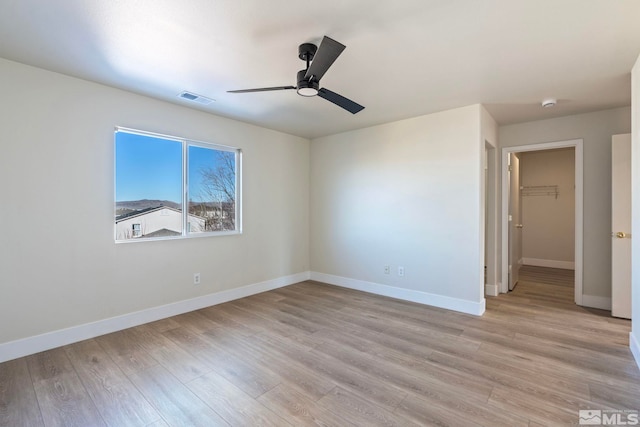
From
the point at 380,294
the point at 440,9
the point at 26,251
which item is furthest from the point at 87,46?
the point at 380,294

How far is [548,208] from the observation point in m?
6.35

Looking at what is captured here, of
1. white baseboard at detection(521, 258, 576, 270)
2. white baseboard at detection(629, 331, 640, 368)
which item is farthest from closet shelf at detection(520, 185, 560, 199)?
white baseboard at detection(629, 331, 640, 368)

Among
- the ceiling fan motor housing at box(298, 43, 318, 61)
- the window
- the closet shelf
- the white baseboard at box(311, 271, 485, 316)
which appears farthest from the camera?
the closet shelf

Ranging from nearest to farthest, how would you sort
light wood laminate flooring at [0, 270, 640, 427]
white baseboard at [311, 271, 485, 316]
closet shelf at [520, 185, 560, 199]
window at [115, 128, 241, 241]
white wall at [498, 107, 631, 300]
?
1. light wood laminate flooring at [0, 270, 640, 427]
2. window at [115, 128, 241, 241]
3. white baseboard at [311, 271, 485, 316]
4. white wall at [498, 107, 631, 300]
5. closet shelf at [520, 185, 560, 199]

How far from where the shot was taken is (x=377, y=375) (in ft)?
7.43

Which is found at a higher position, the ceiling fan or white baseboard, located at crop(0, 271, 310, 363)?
the ceiling fan

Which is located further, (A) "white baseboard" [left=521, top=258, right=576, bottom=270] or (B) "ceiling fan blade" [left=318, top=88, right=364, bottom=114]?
(A) "white baseboard" [left=521, top=258, right=576, bottom=270]

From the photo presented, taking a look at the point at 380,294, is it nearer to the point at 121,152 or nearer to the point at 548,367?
the point at 548,367

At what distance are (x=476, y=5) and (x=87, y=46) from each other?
2824 mm

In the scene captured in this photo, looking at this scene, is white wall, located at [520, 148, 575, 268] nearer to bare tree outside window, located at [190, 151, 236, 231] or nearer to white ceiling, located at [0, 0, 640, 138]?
white ceiling, located at [0, 0, 640, 138]

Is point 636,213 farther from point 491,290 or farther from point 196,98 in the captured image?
point 196,98

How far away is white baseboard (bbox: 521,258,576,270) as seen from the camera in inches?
240
